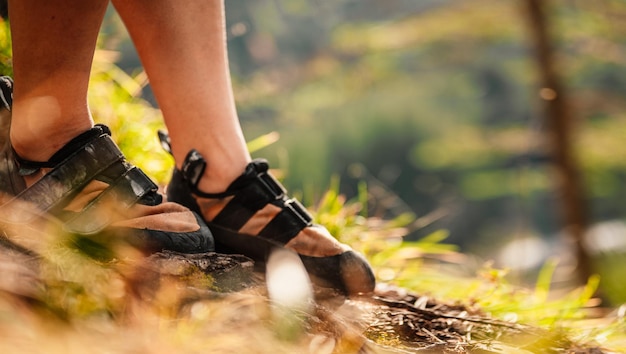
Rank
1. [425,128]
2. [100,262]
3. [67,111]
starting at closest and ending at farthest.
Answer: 1. [100,262]
2. [67,111]
3. [425,128]

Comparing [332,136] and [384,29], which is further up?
[384,29]

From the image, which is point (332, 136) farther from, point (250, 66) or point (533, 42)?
point (533, 42)

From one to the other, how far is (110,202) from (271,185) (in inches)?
13.6

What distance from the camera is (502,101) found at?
19.2 metres

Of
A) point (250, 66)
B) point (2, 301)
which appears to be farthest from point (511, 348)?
point (250, 66)

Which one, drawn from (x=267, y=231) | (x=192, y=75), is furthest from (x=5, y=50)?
(x=267, y=231)

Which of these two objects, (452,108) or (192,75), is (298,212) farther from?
(452,108)

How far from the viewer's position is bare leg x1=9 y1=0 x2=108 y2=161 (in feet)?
3.61

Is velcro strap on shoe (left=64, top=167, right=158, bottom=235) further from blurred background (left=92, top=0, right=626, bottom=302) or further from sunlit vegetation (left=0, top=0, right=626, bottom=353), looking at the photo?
blurred background (left=92, top=0, right=626, bottom=302)

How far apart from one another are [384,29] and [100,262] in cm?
553

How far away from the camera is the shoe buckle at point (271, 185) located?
1352 mm

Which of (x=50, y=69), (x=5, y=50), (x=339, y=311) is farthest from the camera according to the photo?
(x=5, y=50)

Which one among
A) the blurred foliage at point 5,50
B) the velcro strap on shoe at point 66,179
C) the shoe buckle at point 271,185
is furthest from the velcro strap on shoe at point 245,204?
the blurred foliage at point 5,50

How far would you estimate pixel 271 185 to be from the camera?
137 centimetres
